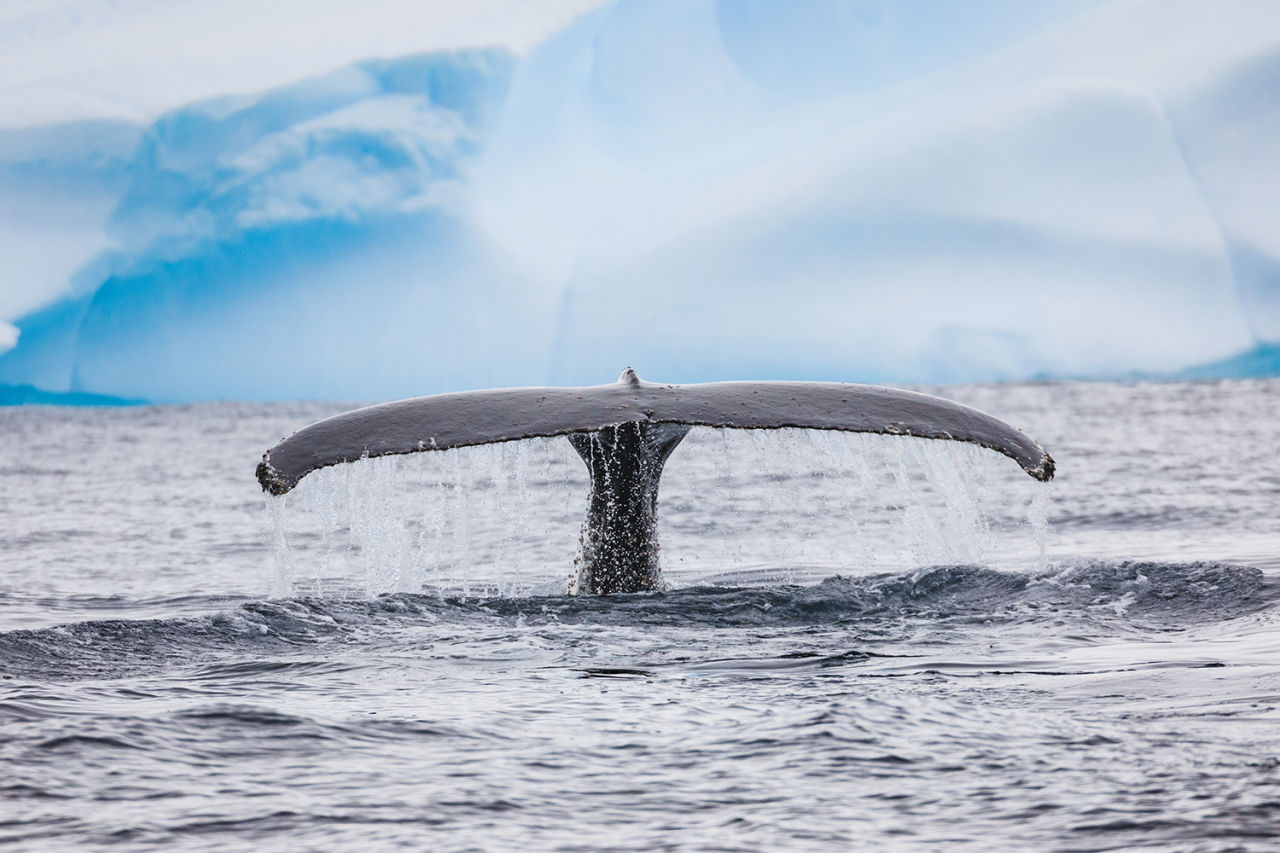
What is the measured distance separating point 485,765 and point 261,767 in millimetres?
742

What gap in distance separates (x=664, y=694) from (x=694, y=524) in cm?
1040

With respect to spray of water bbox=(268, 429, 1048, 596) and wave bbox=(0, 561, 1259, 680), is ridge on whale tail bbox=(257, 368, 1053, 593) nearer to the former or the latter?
spray of water bbox=(268, 429, 1048, 596)

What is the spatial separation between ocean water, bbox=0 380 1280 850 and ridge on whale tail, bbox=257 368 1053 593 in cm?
17

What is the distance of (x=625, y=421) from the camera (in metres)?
6.84

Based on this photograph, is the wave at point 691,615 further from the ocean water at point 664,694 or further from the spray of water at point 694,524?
the spray of water at point 694,524

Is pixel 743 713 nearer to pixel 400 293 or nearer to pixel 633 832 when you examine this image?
pixel 633 832

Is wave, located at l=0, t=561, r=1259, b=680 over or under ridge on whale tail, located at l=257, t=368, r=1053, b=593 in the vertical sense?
under

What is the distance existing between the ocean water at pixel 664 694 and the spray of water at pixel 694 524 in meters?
0.11

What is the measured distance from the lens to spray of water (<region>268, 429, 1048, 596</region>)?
7777 mm

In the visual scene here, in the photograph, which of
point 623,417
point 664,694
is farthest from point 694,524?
point 664,694

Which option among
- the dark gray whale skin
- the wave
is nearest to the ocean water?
the wave

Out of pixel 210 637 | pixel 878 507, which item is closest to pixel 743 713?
pixel 210 637

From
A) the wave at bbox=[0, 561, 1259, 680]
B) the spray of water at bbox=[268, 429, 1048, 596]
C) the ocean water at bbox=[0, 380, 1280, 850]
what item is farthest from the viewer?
the spray of water at bbox=[268, 429, 1048, 596]

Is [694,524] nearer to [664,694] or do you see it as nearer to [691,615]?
[691,615]
